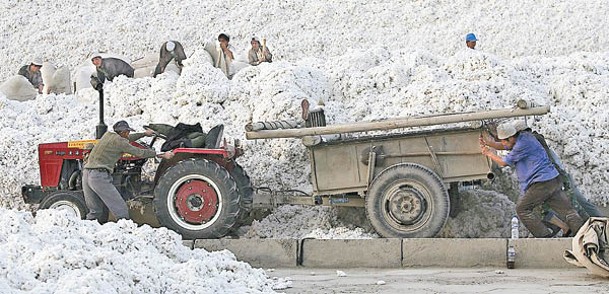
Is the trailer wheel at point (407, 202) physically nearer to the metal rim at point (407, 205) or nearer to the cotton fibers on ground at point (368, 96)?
the metal rim at point (407, 205)

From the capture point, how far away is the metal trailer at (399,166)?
11.2 meters

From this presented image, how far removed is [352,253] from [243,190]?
63.0 inches

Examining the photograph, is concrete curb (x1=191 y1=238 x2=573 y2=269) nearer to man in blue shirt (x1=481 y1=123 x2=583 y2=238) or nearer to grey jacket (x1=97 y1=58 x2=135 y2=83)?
man in blue shirt (x1=481 y1=123 x2=583 y2=238)

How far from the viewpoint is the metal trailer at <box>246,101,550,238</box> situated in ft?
36.9

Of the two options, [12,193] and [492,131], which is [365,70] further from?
[12,193]

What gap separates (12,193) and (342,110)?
12.5 feet

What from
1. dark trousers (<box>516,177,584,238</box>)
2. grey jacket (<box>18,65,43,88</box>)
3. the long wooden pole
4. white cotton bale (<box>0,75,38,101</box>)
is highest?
grey jacket (<box>18,65,43,88</box>)

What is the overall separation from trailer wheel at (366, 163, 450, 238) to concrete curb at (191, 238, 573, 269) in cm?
67

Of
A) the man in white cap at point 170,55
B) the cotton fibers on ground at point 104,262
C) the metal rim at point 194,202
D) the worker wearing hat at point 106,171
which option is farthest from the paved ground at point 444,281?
the man in white cap at point 170,55

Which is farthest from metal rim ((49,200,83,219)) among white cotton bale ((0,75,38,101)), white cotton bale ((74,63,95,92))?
white cotton bale ((0,75,38,101))

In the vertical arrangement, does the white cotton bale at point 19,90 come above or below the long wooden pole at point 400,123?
above

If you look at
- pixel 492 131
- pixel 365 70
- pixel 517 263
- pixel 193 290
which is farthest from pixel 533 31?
pixel 193 290

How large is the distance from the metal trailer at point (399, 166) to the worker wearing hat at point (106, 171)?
119cm

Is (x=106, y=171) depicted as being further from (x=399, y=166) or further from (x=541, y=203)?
(x=541, y=203)
